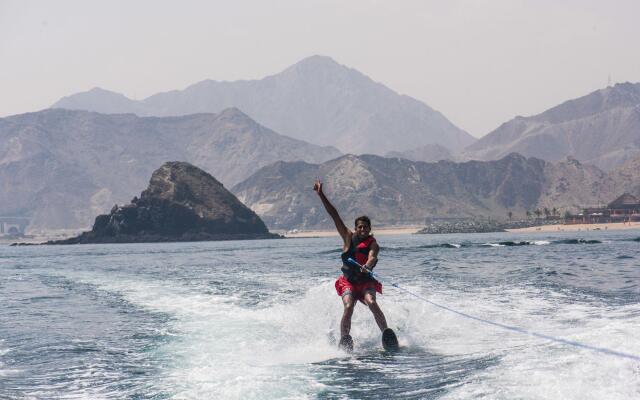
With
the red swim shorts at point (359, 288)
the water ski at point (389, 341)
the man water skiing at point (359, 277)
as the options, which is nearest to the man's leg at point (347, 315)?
the man water skiing at point (359, 277)

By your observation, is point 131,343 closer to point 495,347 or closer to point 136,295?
point 495,347

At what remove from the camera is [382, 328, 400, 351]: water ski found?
48.1ft

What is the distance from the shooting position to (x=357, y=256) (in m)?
15.5

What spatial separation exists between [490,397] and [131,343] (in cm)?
961

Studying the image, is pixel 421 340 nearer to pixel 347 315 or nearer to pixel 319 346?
pixel 347 315

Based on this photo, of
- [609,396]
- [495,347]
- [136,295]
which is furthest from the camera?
[136,295]

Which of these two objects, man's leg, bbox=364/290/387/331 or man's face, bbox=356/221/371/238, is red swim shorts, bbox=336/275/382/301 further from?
man's face, bbox=356/221/371/238

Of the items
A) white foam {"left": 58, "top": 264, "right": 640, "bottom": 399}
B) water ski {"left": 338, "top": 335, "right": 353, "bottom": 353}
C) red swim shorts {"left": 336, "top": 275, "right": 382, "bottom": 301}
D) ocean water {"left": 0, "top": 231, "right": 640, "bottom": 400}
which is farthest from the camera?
red swim shorts {"left": 336, "top": 275, "right": 382, "bottom": 301}

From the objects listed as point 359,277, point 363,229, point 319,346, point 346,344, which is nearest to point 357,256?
point 359,277

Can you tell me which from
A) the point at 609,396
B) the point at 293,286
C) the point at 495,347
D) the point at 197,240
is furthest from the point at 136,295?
the point at 197,240

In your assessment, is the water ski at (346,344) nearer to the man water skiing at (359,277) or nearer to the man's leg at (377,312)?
the man water skiing at (359,277)

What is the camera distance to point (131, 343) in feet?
55.4

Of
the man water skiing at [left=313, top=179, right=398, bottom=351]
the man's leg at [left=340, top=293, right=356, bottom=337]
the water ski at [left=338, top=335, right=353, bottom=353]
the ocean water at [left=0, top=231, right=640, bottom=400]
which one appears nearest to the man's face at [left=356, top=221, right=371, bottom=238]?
the man water skiing at [left=313, top=179, right=398, bottom=351]

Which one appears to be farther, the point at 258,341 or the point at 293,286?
the point at 293,286
